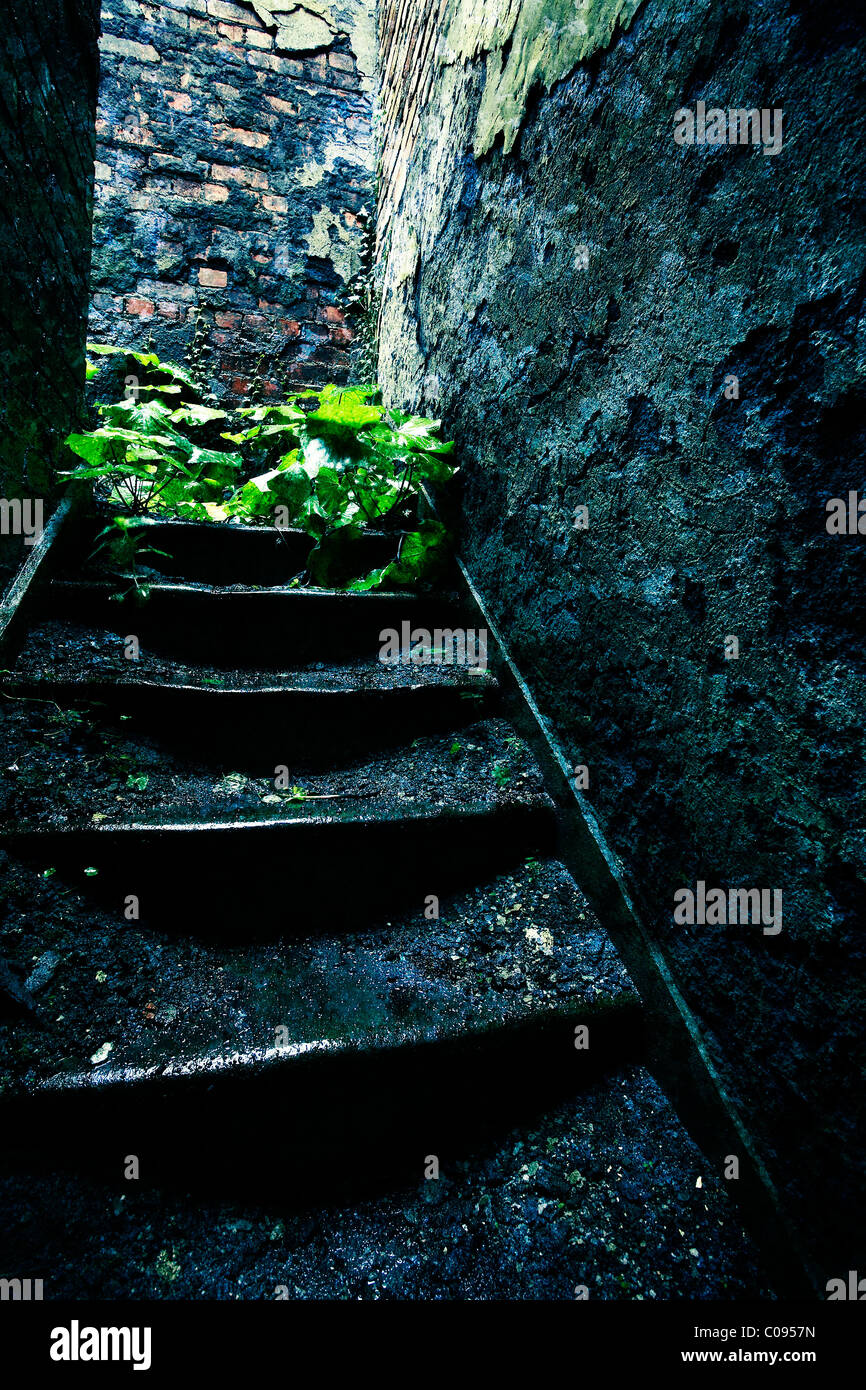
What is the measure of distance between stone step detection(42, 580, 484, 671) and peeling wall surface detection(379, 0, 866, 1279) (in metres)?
0.31

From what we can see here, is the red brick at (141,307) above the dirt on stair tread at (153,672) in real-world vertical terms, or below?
above

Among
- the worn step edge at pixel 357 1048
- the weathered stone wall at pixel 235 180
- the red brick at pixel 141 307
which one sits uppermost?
the weathered stone wall at pixel 235 180

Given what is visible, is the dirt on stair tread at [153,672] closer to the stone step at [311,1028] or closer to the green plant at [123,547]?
the green plant at [123,547]

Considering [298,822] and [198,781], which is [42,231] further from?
[298,822]

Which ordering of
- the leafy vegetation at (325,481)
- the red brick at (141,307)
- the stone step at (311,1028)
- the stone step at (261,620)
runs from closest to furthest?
the stone step at (311,1028) → the stone step at (261,620) → the leafy vegetation at (325,481) → the red brick at (141,307)

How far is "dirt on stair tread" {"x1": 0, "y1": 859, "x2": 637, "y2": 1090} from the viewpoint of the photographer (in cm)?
85

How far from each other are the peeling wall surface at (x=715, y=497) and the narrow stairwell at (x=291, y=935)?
0.61 feet

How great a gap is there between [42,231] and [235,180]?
8.04 feet

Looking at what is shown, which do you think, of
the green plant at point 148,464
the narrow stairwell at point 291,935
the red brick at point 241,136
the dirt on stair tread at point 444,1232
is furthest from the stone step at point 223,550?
the red brick at point 241,136

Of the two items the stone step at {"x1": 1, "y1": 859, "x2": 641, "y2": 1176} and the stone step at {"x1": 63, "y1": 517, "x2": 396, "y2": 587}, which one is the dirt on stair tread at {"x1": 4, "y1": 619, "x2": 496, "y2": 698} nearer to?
the stone step at {"x1": 63, "y1": 517, "x2": 396, "y2": 587}

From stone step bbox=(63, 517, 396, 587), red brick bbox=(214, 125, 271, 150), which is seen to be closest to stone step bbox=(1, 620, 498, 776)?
stone step bbox=(63, 517, 396, 587)

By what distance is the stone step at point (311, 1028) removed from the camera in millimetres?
814
